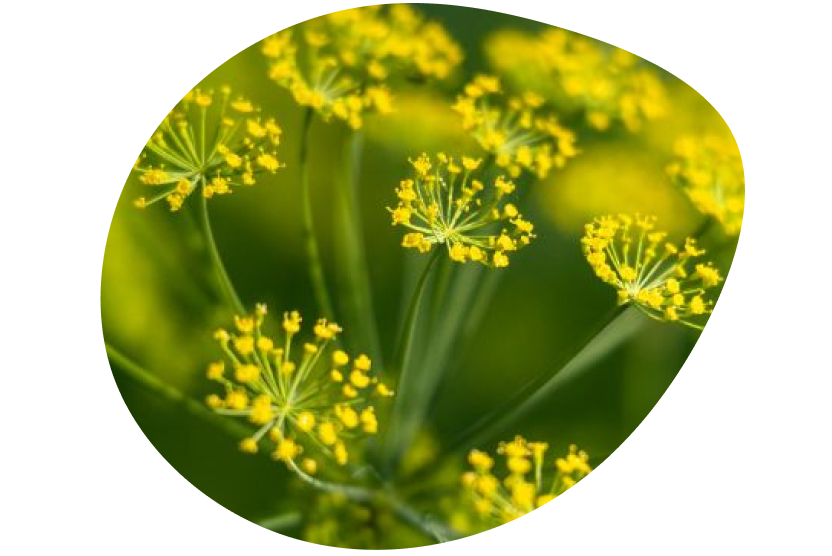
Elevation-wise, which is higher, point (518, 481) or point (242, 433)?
Answer: point (242, 433)

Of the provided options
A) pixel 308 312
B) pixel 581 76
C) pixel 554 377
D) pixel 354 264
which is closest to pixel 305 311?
pixel 308 312

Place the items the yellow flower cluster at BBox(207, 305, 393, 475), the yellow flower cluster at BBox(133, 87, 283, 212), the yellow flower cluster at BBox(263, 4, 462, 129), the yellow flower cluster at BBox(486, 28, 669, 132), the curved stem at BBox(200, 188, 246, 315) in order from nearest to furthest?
the yellow flower cluster at BBox(207, 305, 393, 475)
the curved stem at BBox(200, 188, 246, 315)
the yellow flower cluster at BBox(133, 87, 283, 212)
the yellow flower cluster at BBox(263, 4, 462, 129)
the yellow flower cluster at BBox(486, 28, 669, 132)

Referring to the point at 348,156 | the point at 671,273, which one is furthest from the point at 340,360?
the point at 671,273

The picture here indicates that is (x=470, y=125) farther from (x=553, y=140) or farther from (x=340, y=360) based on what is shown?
(x=340, y=360)

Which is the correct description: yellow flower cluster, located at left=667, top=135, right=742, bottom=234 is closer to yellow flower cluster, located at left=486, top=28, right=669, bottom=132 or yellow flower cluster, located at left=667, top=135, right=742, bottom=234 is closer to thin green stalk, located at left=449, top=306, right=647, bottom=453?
yellow flower cluster, located at left=486, top=28, right=669, bottom=132

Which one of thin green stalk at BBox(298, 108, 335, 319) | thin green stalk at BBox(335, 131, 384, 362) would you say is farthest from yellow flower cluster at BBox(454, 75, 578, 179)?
thin green stalk at BBox(298, 108, 335, 319)

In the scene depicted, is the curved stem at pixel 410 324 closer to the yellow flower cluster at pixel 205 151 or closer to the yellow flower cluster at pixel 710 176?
the yellow flower cluster at pixel 205 151

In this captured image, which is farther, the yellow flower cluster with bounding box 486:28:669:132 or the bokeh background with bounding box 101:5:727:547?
the yellow flower cluster with bounding box 486:28:669:132

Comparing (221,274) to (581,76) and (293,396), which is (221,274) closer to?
(293,396)
